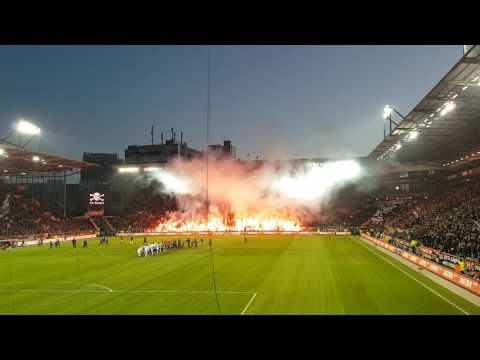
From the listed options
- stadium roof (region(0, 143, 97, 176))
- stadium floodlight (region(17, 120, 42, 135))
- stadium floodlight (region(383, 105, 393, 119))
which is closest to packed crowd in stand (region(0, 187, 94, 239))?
stadium roof (region(0, 143, 97, 176))

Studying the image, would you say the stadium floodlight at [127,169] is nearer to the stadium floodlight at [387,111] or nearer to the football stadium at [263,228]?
the football stadium at [263,228]

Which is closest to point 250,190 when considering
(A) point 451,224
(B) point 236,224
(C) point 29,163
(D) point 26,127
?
(B) point 236,224

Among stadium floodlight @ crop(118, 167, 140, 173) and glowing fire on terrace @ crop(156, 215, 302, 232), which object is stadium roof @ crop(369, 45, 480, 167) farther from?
stadium floodlight @ crop(118, 167, 140, 173)

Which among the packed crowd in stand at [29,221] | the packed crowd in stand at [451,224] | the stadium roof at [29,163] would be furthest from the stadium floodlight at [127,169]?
the packed crowd in stand at [451,224]

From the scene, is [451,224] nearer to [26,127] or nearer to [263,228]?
[263,228]

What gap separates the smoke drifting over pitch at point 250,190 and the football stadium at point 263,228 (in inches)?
8.0

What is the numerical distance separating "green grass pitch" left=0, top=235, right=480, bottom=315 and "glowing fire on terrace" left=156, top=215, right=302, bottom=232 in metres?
36.1

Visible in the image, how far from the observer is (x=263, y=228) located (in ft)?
222

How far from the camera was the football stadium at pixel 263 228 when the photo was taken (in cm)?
1578

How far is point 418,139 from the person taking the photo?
1329 inches

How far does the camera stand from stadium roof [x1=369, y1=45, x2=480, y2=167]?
1780 centimetres
